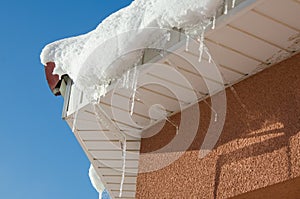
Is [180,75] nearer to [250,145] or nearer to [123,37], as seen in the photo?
[123,37]

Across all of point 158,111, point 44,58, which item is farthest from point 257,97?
point 44,58

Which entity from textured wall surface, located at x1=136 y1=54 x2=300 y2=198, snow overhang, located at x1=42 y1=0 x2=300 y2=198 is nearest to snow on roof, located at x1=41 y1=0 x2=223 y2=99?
snow overhang, located at x1=42 y1=0 x2=300 y2=198

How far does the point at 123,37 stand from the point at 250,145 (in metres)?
0.90

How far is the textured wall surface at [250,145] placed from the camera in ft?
8.63

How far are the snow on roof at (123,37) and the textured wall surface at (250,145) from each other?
0.50 metres

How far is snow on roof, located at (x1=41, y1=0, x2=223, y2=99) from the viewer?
2.68 meters

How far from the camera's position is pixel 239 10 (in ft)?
8.09

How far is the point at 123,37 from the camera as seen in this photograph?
9.95ft

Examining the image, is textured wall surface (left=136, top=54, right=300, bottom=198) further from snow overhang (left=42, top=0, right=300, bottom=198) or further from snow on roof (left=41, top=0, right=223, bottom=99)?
snow on roof (left=41, top=0, right=223, bottom=99)

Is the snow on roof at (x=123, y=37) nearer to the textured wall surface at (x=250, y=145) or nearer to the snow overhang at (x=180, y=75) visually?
the snow overhang at (x=180, y=75)

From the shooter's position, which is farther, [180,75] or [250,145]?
[180,75]

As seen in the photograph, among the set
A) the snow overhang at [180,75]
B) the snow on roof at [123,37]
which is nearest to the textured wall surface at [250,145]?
the snow overhang at [180,75]

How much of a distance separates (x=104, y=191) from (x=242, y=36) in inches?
108

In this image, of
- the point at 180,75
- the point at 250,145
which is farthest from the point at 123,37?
the point at 250,145
